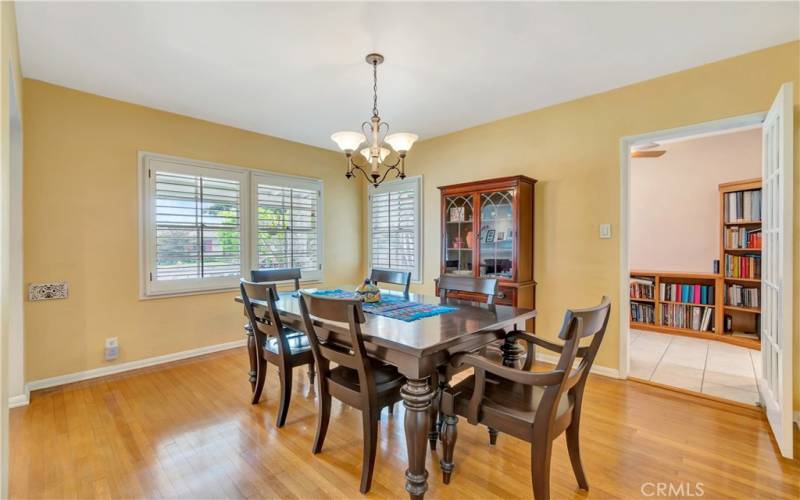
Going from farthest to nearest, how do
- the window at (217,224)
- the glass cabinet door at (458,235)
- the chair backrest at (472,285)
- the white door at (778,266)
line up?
the glass cabinet door at (458,235), the window at (217,224), the chair backrest at (472,285), the white door at (778,266)

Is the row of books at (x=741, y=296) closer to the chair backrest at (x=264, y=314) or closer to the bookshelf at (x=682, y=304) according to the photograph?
the bookshelf at (x=682, y=304)

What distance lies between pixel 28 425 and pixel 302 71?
118 inches

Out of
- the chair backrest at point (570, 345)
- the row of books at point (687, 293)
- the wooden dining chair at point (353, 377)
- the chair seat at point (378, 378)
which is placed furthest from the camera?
the row of books at point (687, 293)

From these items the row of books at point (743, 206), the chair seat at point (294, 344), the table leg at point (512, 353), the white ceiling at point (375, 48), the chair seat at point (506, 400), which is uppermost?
the white ceiling at point (375, 48)

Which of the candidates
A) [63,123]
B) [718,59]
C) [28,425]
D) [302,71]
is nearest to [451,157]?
[302,71]

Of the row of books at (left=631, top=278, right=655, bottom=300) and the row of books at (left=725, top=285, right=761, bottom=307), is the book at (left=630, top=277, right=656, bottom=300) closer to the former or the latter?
the row of books at (left=631, top=278, right=655, bottom=300)

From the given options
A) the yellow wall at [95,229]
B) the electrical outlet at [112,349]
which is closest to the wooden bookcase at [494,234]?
the yellow wall at [95,229]

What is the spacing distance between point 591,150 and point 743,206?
244 cm

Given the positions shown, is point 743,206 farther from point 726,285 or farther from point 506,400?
point 506,400

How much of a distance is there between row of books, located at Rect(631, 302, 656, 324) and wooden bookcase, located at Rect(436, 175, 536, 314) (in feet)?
7.20

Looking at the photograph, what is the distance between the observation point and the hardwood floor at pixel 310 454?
1.76 meters

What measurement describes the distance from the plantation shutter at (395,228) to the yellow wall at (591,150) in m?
0.97

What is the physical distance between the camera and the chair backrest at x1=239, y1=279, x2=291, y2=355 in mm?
2235

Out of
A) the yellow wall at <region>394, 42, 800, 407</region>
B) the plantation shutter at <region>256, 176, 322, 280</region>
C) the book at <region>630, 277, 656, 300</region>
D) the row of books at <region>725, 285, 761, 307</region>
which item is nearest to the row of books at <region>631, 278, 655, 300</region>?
the book at <region>630, 277, 656, 300</region>
